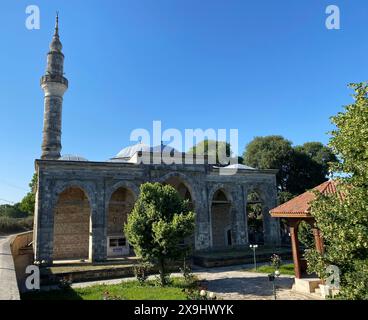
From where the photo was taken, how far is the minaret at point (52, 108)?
28766 mm

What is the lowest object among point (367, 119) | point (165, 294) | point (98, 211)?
point (165, 294)

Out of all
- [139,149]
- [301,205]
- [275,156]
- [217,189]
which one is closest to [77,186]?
[139,149]

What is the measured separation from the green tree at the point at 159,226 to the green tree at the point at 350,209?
282 inches

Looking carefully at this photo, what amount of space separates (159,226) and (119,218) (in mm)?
14551

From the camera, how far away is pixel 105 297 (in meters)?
11.5

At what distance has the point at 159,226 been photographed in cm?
1370

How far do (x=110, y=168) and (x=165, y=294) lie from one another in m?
12.6

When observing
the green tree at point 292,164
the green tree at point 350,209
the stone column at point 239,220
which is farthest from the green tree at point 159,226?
the green tree at point 292,164

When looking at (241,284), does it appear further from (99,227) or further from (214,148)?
(214,148)

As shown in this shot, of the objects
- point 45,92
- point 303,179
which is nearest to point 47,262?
point 45,92

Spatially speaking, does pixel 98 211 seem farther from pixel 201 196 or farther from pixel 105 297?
pixel 105 297

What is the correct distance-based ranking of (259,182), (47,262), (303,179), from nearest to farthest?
(47,262) → (259,182) → (303,179)

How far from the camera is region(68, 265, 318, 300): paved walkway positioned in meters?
12.9

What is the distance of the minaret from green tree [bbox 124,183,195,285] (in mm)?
17283
